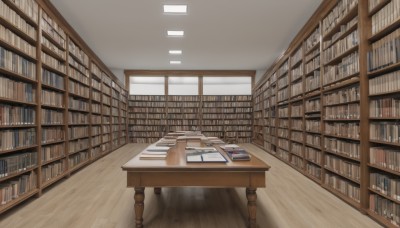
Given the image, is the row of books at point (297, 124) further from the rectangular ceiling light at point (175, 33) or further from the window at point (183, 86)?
the window at point (183, 86)

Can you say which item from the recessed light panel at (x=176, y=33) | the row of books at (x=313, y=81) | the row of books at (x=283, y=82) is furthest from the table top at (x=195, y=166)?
the recessed light panel at (x=176, y=33)

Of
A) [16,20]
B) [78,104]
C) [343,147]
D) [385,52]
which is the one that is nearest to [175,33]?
[78,104]

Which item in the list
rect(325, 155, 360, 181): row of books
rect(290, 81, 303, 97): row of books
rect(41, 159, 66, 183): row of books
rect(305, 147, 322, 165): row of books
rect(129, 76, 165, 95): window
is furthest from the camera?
rect(129, 76, 165, 95): window

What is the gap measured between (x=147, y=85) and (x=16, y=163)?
7849 millimetres

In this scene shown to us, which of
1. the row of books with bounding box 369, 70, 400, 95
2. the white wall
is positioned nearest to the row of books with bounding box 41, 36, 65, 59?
the row of books with bounding box 369, 70, 400, 95

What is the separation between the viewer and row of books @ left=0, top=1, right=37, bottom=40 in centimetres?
256

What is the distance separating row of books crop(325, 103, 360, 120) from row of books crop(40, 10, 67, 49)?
13.2 feet

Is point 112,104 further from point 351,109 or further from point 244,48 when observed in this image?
point 351,109

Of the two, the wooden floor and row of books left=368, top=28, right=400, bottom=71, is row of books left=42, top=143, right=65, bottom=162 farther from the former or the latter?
row of books left=368, top=28, right=400, bottom=71

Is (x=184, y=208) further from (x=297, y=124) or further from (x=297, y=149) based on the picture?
(x=297, y=124)

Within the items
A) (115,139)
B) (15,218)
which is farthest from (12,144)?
(115,139)

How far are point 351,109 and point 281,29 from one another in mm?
3219

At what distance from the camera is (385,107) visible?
238cm

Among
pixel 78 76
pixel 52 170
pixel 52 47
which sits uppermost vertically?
pixel 52 47
